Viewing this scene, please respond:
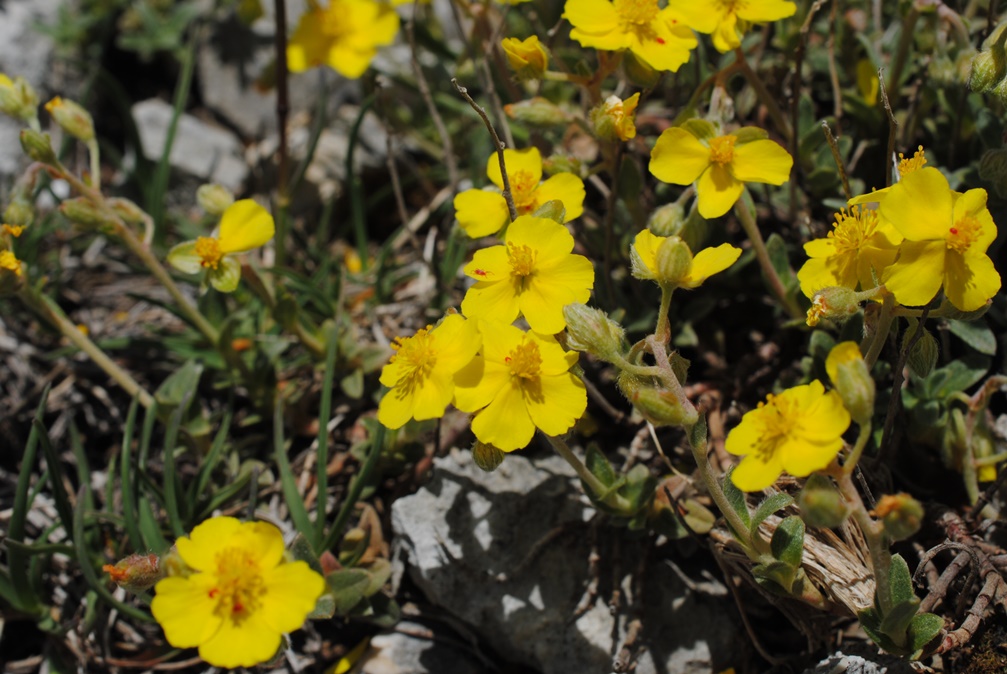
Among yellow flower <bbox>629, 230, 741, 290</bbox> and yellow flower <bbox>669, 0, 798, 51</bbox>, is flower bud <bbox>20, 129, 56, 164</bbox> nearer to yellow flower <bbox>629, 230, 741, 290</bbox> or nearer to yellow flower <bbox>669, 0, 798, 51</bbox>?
yellow flower <bbox>629, 230, 741, 290</bbox>

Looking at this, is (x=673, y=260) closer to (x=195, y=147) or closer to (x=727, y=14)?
(x=727, y=14)

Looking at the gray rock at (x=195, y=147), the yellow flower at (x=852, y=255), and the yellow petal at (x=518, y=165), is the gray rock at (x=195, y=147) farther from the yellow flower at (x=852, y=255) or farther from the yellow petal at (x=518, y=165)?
the yellow flower at (x=852, y=255)

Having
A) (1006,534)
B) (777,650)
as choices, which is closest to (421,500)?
(777,650)

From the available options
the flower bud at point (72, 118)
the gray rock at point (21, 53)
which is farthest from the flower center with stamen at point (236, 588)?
the gray rock at point (21, 53)

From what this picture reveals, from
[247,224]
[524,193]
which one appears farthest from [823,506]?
[247,224]

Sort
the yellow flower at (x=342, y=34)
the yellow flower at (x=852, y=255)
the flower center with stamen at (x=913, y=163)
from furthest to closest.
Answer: the yellow flower at (x=342, y=34)
the flower center with stamen at (x=913, y=163)
the yellow flower at (x=852, y=255)
